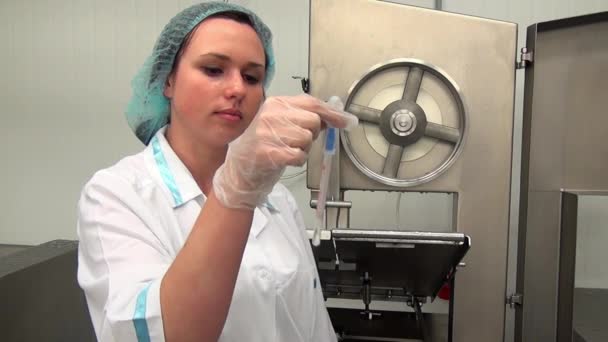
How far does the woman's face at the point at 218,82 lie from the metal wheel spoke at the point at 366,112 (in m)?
0.29

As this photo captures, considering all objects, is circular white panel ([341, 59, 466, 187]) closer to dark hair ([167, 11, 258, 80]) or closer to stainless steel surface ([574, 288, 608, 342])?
dark hair ([167, 11, 258, 80])

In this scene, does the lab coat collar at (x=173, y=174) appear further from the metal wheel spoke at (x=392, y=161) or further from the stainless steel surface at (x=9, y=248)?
the stainless steel surface at (x=9, y=248)

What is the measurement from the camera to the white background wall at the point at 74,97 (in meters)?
1.81

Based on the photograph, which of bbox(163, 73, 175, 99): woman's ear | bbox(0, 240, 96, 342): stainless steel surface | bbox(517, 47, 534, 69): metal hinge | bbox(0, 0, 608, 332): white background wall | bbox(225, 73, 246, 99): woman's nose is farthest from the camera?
bbox(0, 0, 608, 332): white background wall

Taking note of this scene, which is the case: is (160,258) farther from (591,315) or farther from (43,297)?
(591,315)

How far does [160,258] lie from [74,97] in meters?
1.55

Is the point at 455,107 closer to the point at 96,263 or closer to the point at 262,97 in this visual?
the point at 262,97

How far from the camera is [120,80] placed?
6.11 ft

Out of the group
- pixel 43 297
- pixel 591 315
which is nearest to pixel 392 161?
pixel 591 315

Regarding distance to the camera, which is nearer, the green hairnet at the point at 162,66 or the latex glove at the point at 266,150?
the latex glove at the point at 266,150

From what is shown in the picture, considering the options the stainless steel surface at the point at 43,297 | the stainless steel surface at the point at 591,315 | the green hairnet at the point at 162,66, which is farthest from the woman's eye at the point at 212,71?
the stainless steel surface at the point at 591,315

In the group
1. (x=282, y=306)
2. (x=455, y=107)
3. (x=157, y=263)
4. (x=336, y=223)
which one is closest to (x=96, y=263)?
(x=157, y=263)

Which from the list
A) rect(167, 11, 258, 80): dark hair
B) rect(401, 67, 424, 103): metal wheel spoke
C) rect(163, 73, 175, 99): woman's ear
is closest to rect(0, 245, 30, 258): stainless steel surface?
rect(163, 73, 175, 99): woman's ear

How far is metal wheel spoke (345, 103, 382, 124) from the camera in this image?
1.06 metres
